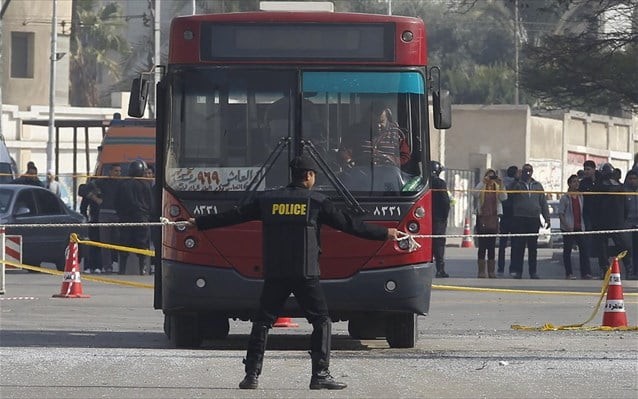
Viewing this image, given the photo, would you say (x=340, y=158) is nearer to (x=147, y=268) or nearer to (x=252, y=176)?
(x=252, y=176)

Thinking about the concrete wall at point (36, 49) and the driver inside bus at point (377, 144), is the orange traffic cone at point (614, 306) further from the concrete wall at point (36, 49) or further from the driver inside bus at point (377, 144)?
the concrete wall at point (36, 49)

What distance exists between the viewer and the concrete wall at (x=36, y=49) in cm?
5769

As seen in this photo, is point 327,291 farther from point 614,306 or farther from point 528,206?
point 528,206

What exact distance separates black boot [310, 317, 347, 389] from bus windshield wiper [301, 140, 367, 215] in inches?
103

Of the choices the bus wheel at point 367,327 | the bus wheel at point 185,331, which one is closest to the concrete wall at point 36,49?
the bus wheel at point 367,327

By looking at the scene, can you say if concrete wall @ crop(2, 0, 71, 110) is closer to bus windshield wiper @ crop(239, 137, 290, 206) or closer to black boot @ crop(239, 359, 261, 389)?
bus windshield wiper @ crop(239, 137, 290, 206)

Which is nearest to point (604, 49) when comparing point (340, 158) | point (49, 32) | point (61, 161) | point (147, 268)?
point (147, 268)

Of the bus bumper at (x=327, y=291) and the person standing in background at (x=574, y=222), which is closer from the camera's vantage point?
the bus bumper at (x=327, y=291)

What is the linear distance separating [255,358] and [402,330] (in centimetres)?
360

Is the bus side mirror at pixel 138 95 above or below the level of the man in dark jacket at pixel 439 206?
above

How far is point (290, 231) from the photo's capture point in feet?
31.4

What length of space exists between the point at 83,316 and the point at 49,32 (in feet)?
141

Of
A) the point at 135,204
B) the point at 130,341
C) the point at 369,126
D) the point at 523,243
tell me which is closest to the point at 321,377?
the point at 369,126

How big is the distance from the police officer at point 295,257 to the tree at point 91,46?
59.2 meters
